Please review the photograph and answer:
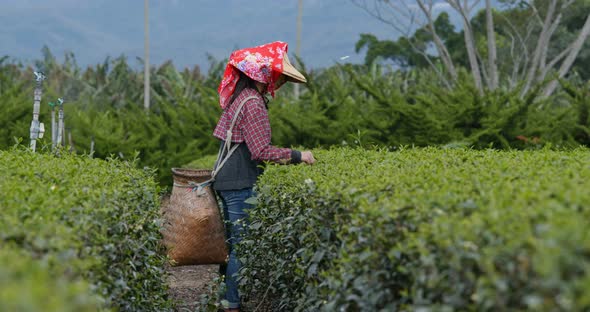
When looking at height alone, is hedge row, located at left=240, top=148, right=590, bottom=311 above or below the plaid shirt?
below

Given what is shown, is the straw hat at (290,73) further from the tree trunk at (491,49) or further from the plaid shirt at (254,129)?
the tree trunk at (491,49)

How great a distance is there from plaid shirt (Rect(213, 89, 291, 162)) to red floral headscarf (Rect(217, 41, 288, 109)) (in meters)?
0.14

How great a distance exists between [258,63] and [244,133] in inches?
20.8

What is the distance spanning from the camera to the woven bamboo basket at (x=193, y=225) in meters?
5.43

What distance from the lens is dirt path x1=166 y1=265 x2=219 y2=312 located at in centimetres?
623

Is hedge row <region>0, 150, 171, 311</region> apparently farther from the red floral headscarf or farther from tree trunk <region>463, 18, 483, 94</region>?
tree trunk <region>463, 18, 483, 94</region>

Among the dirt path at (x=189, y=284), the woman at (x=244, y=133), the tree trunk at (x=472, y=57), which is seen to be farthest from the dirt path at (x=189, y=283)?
the tree trunk at (x=472, y=57)

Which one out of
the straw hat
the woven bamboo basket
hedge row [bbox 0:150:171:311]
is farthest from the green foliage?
hedge row [bbox 0:150:171:311]

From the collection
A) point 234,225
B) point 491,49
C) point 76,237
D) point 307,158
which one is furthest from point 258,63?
point 491,49

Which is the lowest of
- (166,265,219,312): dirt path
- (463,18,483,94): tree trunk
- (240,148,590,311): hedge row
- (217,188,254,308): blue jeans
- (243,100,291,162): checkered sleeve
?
(166,265,219,312): dirt path

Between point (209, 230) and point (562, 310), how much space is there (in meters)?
3.72

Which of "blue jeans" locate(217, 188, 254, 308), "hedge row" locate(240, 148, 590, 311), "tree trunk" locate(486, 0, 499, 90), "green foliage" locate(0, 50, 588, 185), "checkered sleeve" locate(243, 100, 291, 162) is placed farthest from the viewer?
"tree trunk" locate(486, 0, 499, 90)

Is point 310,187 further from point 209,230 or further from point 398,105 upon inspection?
point 398,105

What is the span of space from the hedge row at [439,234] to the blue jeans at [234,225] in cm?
62
